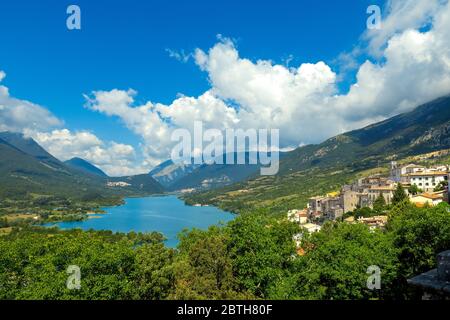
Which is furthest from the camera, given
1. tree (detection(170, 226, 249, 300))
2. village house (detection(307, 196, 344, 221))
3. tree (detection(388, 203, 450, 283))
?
village house (detection(307, 196, 344, 221))

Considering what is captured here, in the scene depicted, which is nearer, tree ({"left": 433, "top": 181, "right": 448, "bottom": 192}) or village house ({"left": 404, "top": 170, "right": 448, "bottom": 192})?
tree ({"left": 433, "top": 181, "right": 448, "bottom": 192})

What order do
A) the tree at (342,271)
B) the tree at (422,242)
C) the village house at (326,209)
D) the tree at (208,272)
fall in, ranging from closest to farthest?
the tree at (208,272) < the tree at (342,271) < the tree at (422,242) < the village house at (326,209)

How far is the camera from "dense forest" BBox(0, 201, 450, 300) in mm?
17031

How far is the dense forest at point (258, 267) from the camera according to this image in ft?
55.9

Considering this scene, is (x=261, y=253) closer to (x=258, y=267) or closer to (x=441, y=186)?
(x=258, y=267)

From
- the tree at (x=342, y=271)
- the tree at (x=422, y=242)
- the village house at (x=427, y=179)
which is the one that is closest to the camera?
the tree at (x=342, y=271)

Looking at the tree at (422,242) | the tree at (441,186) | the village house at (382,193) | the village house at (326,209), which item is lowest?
the village house at (326,209)

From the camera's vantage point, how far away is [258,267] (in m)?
17.6

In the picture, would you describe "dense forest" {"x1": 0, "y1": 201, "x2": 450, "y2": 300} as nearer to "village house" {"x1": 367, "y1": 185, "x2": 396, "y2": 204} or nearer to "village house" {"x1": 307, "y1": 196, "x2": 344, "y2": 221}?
"village house" {"x1": 367, "y1": 185, "x2": 396, "y2": 204}

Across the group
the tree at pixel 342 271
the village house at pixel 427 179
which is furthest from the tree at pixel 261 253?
the village house at pixel 427 179

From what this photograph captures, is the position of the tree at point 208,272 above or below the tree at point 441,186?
below

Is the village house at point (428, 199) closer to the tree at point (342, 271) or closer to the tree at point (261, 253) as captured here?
the tree at point (342, 271)

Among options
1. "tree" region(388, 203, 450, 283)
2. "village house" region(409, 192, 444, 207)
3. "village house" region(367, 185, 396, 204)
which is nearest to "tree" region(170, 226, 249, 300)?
"tree" region(388, 203, 450, 283)
